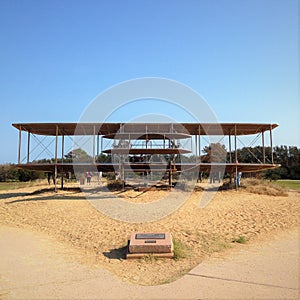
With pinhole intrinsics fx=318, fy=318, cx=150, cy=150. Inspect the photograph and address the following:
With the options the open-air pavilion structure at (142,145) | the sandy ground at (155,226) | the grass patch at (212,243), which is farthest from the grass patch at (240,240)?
the open-air pavilion structure at (142,145)

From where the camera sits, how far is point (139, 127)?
25766 mm

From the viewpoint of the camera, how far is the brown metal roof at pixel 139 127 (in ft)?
82.2

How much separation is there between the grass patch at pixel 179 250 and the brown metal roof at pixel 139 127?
14851 mm

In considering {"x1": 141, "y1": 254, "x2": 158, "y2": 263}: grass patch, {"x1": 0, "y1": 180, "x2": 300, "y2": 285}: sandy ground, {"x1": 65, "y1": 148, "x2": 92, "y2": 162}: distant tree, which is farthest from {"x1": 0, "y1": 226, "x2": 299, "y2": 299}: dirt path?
{"x1": 65, "y1": 148, "x2": 92, "y2": 162}: distant tree

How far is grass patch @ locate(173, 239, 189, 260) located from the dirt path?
870mm

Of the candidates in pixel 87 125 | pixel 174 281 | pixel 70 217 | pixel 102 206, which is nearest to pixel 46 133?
pixel 87 125

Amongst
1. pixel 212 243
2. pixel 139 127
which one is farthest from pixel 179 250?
pixel 139 127

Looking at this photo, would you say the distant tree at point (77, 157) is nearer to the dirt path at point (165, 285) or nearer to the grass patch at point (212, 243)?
the grass patch at point (212, 243)

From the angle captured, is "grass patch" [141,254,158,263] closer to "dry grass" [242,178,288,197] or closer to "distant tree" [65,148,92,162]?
"dry grass" [242,178,288,197]

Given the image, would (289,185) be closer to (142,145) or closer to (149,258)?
(142,145)

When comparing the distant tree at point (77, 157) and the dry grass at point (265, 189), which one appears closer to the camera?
the dry grass at point (265, 189)

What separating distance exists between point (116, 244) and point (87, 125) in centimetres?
1548

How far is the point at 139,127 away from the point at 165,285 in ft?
63.3

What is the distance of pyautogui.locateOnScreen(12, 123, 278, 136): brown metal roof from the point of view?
25.1 meters
